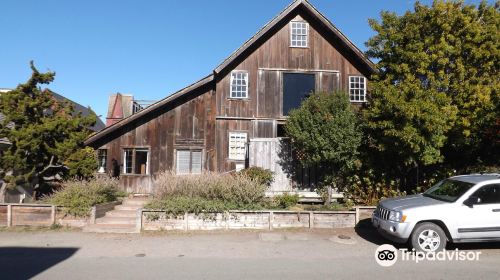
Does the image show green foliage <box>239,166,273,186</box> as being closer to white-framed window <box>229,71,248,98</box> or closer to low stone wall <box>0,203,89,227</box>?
white-framed window <box>229,71,248,98</box>

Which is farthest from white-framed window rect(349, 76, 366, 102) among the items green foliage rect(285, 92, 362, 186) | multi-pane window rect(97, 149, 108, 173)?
multi-pane window rect(97, 149, 108, 173)

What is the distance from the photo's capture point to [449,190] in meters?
9.37

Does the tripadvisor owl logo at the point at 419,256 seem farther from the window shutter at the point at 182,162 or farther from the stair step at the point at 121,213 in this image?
the window shutter at the point at 182,162

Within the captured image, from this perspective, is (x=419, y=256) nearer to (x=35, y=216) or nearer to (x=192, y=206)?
(x=192, y=206)

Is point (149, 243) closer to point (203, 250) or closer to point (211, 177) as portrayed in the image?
point (203, 250)

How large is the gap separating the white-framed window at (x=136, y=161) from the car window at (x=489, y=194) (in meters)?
12.3

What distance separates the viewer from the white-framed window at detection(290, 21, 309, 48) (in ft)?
54.6

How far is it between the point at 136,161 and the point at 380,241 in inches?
422

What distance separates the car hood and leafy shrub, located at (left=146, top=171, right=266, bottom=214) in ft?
12.8

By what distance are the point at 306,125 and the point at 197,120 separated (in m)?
5.43

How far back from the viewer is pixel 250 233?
10.7 metres

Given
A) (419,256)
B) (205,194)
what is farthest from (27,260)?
(419,256)

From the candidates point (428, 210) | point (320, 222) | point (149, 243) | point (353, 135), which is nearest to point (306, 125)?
point (353, 135)

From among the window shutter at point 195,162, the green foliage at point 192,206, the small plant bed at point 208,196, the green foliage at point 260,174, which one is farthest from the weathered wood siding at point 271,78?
the green foliage at point 192,206
